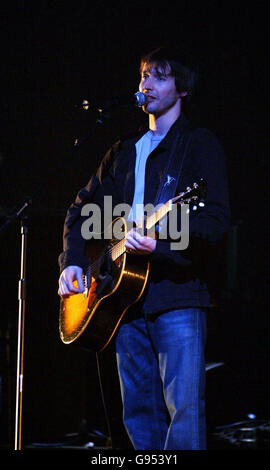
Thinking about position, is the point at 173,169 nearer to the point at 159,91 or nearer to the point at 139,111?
the point at 159,91

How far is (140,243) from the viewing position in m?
2.35

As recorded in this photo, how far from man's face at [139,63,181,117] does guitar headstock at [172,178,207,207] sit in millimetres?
601

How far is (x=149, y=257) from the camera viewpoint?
246 centimetres

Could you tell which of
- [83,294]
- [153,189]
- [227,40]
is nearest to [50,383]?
[83,294]

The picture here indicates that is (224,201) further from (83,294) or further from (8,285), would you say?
(8,285)

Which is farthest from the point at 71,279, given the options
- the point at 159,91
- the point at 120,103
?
the point at 159,91

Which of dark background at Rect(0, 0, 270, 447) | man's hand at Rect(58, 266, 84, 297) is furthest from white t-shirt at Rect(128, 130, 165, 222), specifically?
dark background at Rect(0, 0, 270, 447)

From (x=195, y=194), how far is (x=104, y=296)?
661 millimetres

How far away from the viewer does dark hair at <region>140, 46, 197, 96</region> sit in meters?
2.87

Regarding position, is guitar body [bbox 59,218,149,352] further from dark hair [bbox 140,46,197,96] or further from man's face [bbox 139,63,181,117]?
dark hair [bbox 140,46,197,96]

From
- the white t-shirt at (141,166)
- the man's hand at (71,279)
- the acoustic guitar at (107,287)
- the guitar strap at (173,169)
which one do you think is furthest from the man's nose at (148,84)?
the man's hand at (71,279)

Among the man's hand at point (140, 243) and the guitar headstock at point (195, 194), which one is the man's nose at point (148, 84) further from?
the man's hand at point (140, 243)

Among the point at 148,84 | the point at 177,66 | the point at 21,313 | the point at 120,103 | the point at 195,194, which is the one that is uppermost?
the point at 177,66

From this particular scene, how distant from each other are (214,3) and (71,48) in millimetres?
1180
